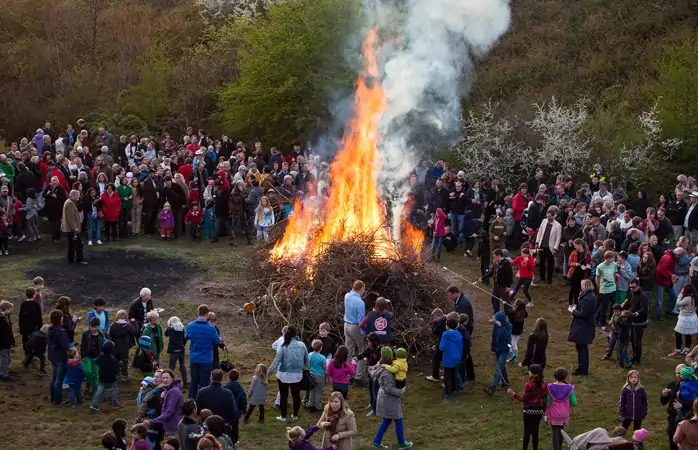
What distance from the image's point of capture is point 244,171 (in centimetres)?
2684

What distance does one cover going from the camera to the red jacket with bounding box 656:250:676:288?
19.6 metres

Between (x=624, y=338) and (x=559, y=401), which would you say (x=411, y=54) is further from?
(x=559, y=401)

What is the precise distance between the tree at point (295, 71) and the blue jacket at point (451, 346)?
51.1 ft

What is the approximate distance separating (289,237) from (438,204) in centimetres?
487

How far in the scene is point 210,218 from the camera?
84.0ft

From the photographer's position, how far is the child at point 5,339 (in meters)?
15.8

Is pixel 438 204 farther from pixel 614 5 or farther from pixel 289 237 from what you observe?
pixel 614 5

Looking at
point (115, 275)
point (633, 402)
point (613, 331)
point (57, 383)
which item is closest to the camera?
point (633, 402)

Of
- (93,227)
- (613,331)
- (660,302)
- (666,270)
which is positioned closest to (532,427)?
(613,331)

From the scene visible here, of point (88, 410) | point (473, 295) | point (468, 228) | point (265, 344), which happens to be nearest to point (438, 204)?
point (468, 228)

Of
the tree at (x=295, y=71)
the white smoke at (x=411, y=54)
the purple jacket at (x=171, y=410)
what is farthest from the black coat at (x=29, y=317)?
the tree at (x=295, y=71)

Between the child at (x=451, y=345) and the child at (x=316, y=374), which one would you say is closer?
the child at (x=316, y=374)

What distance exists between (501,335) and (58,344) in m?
6.89

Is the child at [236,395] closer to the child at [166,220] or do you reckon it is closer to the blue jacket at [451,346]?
the blue jacket at [451,346]
